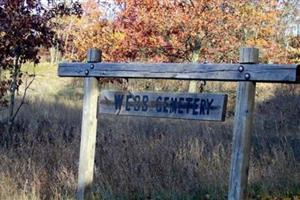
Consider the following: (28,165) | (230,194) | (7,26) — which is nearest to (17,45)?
(7,26)

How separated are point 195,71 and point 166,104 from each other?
0.45 metres

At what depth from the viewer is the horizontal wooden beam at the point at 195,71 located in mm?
4633

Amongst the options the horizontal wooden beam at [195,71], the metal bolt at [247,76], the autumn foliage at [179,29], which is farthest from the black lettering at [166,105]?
the autumn foliage at [179,29]

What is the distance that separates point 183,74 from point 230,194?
1215 mm

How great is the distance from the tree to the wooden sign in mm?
5236

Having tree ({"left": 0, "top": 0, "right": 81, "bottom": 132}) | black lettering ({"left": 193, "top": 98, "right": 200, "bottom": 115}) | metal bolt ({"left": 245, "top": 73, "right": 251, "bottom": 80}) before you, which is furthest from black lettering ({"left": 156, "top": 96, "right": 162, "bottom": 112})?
tree ({"left": 0, "top": 0, "right": 81, "bottom": 132})

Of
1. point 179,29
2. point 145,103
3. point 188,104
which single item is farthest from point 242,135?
point 179,29

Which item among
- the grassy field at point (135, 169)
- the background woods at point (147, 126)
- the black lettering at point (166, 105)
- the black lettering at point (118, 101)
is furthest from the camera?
the background woods at point (147, 126)

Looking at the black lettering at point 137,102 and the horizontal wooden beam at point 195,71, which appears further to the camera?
the black lettering at point 137,102

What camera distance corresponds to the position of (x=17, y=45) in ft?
34.7

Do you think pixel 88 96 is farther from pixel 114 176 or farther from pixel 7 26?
pixel 7 26

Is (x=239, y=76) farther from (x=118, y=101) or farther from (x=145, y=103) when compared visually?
(x=118, y=101)

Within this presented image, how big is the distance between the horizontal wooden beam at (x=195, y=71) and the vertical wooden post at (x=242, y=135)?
7cm

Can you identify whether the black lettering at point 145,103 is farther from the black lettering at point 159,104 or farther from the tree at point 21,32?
the tree at point 21,32
